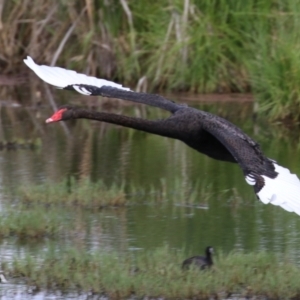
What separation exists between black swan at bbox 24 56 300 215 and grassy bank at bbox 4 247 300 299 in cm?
56

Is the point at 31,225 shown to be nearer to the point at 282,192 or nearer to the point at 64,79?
the point at 64,79

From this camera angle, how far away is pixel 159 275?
6355mm

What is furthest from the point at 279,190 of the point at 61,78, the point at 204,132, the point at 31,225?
the point at 61,78

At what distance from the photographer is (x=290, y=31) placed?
527 inches

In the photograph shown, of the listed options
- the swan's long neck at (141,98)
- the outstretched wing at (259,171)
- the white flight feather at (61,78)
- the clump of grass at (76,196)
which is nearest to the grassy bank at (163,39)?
the white flight feather at (61,78)

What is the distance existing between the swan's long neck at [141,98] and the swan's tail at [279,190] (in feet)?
5.76

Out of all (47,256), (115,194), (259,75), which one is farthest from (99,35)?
(47,256)

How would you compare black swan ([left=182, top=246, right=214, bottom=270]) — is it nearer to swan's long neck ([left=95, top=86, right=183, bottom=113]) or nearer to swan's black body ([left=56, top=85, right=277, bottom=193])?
swan's black body ([left=56, top=85, right=277, bottom=193])

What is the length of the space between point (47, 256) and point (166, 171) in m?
3.63

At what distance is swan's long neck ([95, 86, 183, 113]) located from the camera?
8.12 meters

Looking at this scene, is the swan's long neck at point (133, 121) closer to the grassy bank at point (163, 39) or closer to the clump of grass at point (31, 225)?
the clump of grass at point (31, 225)

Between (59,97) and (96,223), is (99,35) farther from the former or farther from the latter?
(96,223)

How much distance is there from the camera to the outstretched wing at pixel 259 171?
19.7 ft

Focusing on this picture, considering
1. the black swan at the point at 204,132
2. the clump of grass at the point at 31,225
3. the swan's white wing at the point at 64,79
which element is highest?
the swan's white wing at the point at 64,79
